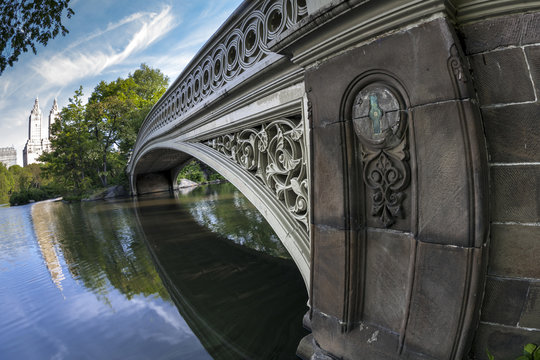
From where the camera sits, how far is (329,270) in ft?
5.49

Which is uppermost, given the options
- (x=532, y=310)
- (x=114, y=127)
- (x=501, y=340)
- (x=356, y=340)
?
(x=114, y=127)

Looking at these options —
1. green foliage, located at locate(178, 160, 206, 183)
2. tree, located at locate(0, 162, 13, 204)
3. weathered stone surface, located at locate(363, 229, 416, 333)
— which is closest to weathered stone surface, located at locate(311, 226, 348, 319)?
weathered stone surface, located at locate(363, 229, 416, 333)

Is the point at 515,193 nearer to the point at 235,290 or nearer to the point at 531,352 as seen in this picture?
the point at 531,352

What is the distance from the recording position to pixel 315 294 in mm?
1773

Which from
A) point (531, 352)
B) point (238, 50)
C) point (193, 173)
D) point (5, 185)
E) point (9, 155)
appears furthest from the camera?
point (9, 155)

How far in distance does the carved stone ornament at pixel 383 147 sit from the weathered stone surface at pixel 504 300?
453 mm

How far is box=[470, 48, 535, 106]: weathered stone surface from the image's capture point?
45.3 inches

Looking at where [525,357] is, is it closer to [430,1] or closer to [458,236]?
[458,236]

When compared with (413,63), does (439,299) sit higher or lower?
lower

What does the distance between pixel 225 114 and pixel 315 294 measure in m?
2.53

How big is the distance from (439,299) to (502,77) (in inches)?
37.4

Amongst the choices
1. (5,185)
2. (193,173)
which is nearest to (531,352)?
(193,173)

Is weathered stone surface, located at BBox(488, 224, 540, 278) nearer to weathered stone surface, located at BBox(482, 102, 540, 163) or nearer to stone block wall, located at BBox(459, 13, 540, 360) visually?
stone block wall, located at BBox(459, 13, 540, 360)

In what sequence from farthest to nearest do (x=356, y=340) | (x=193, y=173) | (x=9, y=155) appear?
1. (x=9, y=155)
2. (x=193, y=173)
3. (x=356, y=340)
